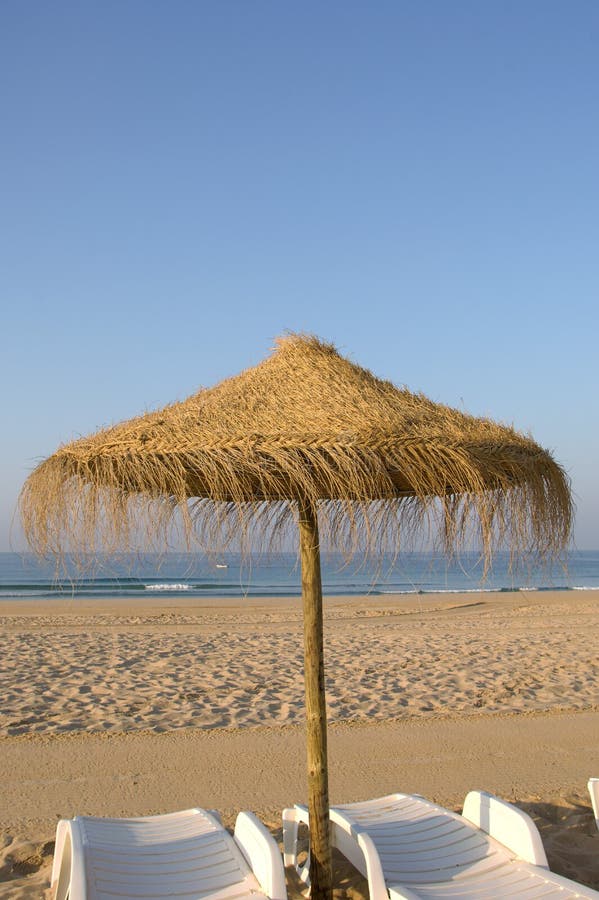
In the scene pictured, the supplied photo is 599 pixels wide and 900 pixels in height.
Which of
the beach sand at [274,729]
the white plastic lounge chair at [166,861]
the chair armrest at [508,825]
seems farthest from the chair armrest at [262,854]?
the chair armrest at [508,825]

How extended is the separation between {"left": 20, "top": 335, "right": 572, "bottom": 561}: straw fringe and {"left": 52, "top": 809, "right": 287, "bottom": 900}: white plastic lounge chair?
1.18 m

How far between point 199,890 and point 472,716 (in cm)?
466

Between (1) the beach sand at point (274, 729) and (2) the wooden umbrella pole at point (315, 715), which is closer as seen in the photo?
(2) the wooden umbrella pole at point (315, 715)

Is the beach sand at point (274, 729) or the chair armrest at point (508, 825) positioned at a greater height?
the chair armrest at point (508, 825)

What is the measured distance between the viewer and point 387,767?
554 centimetres

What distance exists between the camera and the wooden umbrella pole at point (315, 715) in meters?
3.22

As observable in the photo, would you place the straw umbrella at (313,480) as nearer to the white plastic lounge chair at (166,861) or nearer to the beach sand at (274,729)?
the white plastic lounge chair at (166,861)

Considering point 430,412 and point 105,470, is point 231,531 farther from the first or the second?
point 430,412

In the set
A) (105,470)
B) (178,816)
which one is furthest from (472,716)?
(105,470)

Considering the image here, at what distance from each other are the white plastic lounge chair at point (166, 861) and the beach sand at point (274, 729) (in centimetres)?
53

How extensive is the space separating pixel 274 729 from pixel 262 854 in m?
3.71

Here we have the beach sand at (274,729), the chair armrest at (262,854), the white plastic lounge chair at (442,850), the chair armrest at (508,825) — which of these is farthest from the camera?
the beach sand at (274,729)

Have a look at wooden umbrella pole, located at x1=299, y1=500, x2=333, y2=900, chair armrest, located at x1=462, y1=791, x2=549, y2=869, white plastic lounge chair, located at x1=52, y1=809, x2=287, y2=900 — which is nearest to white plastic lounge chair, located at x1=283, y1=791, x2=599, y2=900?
chair armrest, located at x1=462, y1=791, x2=549, y2=869

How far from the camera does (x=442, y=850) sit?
130 inches
